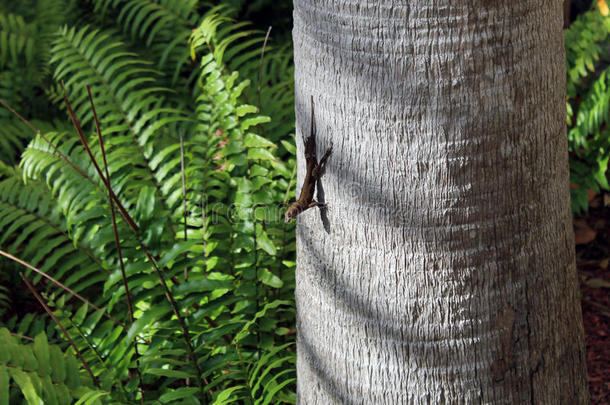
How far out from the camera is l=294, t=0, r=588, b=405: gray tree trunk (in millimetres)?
1515

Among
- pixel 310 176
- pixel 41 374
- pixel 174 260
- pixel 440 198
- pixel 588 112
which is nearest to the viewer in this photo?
pixel 440 198

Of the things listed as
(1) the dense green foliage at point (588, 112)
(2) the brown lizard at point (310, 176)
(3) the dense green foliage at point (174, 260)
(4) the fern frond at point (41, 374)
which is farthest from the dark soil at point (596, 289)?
(4) the fern frond at point (41, 374)

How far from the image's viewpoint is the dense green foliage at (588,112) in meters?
3.49

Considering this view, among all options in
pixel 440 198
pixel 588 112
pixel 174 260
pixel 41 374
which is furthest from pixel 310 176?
pixel 588 112

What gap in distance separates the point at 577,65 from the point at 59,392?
315 cm

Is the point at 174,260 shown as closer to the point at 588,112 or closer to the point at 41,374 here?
the point at 41,374

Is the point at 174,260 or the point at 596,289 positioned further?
the point at 596,289

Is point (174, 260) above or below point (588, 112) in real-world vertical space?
below

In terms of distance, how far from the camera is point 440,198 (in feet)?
5.16

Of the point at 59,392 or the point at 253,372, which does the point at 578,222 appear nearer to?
the point at 253,372

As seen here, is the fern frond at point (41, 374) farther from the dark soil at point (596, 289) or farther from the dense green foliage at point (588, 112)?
the dense green foliage at point (588, 112)

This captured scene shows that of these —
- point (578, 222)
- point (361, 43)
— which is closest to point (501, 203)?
point (361, 43)

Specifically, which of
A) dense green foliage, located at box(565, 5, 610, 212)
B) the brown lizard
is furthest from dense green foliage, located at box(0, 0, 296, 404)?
dense green foliage, located at box(565, 5, 610, 212)

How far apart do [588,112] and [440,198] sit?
2376 millimetres
